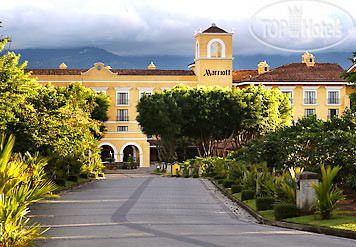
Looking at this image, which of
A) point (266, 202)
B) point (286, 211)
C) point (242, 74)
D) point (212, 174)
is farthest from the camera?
point (242, 74)

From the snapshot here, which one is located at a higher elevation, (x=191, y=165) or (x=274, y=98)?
(x=274, y=98)

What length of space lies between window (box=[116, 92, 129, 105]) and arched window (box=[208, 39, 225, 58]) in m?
12.4

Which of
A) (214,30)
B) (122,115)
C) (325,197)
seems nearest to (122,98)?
(122,115)

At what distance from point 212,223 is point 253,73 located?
70627 mm

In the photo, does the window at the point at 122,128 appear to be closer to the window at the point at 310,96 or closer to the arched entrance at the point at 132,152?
the arched entrance at the point at 132,152

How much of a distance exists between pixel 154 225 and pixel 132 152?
72.0 m

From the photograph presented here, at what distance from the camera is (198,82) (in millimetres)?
76312

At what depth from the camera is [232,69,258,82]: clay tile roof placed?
80406 mm

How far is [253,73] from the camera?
85.1 meters

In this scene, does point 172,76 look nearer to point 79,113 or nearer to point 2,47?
point 79,113

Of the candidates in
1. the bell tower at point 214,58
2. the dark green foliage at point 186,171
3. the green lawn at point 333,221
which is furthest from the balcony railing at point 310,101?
the green lawn at point 333,221

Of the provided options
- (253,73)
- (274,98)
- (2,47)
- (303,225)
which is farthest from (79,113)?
(253,73)

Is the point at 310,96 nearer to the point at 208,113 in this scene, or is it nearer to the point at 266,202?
the point at 208,113

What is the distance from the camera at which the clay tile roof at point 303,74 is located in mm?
76250
